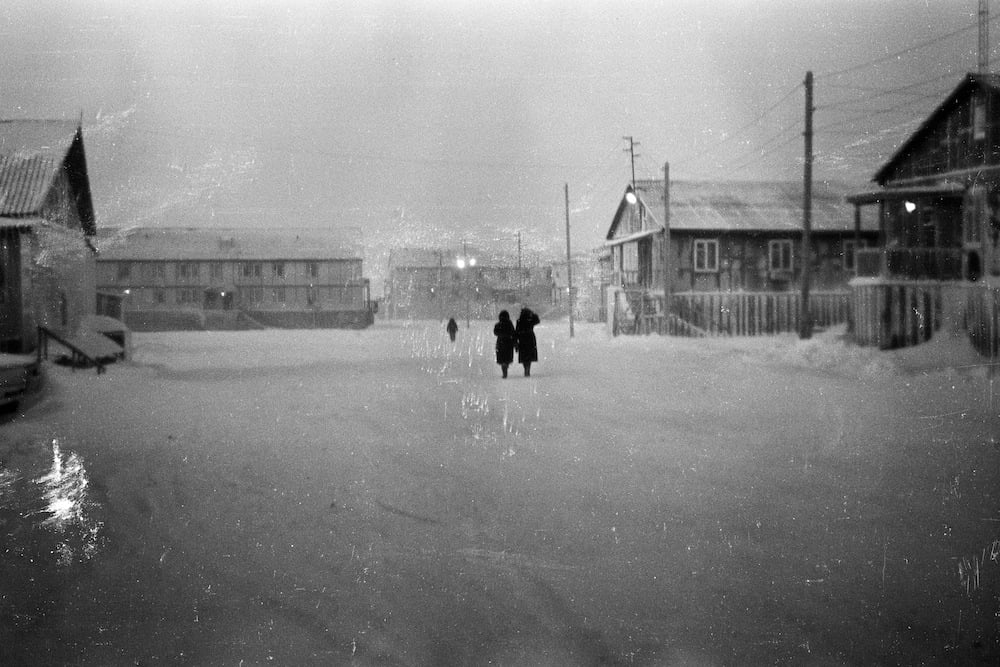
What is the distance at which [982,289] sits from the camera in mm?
13297

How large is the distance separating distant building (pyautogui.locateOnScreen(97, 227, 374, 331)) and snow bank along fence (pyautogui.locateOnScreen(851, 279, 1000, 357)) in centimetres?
1775

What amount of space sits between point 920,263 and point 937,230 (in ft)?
9.96

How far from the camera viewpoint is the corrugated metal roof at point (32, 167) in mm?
12398

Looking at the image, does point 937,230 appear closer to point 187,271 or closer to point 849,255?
point 849,255

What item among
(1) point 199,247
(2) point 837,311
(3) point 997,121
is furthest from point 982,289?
(1) point 199,247

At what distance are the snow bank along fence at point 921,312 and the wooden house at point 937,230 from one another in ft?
0.08

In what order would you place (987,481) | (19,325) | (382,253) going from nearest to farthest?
(987,481)
(19,325)
(382,253)

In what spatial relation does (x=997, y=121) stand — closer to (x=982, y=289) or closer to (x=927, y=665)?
(x=982, y=289)

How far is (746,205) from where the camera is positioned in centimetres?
3312

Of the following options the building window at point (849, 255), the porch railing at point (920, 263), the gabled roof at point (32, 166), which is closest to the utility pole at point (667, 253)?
the building window at point (849, 255)

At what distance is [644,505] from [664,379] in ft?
31.6

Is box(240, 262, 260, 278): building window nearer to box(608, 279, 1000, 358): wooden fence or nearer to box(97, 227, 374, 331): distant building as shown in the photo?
box(97, 227, 374, 331): distant building

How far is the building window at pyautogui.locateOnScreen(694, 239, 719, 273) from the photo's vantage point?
107 ft

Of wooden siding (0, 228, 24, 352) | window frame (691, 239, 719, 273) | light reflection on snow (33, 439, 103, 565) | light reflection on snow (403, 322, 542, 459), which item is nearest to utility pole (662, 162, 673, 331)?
window frame (691, 239, 719, 273)
